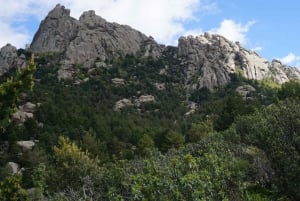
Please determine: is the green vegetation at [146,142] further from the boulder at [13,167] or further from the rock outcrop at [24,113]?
the rock outcrop at [24,113]

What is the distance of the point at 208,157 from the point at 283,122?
36.8 feet

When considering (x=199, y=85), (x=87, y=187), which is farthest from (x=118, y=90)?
(x=87, y=187)

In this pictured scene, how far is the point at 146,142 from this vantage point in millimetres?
80938

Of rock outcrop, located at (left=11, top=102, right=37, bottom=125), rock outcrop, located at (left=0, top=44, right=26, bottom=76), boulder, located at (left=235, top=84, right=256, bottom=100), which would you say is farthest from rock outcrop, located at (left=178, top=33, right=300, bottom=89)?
rock outcrop, located at (left=11, top=102, right=37, bottom=125)

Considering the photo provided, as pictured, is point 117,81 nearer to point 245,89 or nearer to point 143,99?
point 143,99

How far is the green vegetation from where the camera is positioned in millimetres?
20328

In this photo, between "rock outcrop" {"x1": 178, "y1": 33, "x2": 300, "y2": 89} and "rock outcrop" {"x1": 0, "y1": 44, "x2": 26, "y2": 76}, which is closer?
"rock outcrop" {"x1": 178, "y1": 33, "x2": 300, "y2": 89}

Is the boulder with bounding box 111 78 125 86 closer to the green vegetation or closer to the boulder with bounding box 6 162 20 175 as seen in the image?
the green vegetation

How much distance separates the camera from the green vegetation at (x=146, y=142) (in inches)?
800

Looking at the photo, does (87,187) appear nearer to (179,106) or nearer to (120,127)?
(120,127)

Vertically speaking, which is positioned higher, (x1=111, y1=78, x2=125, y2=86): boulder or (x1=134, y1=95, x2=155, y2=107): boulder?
(x1=111, y1=78, x2=125, y2=86): boulder

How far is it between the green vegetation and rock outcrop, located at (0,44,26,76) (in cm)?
906

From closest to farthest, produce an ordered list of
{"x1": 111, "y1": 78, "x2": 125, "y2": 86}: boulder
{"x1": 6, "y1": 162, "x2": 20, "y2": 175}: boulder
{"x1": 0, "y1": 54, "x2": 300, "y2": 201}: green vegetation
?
{"x1": 0, "y1": 54, "x2": 300, "y2": 201}: green vegetation
{"x1": 6, "y1": 162, "x2": 20, "y2": 175}: boulder
{"x1": 111, "y1": 78, "x2": 125, "y2": 86}: boulder

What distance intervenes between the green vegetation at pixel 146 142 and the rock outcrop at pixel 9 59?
906 centimetres
